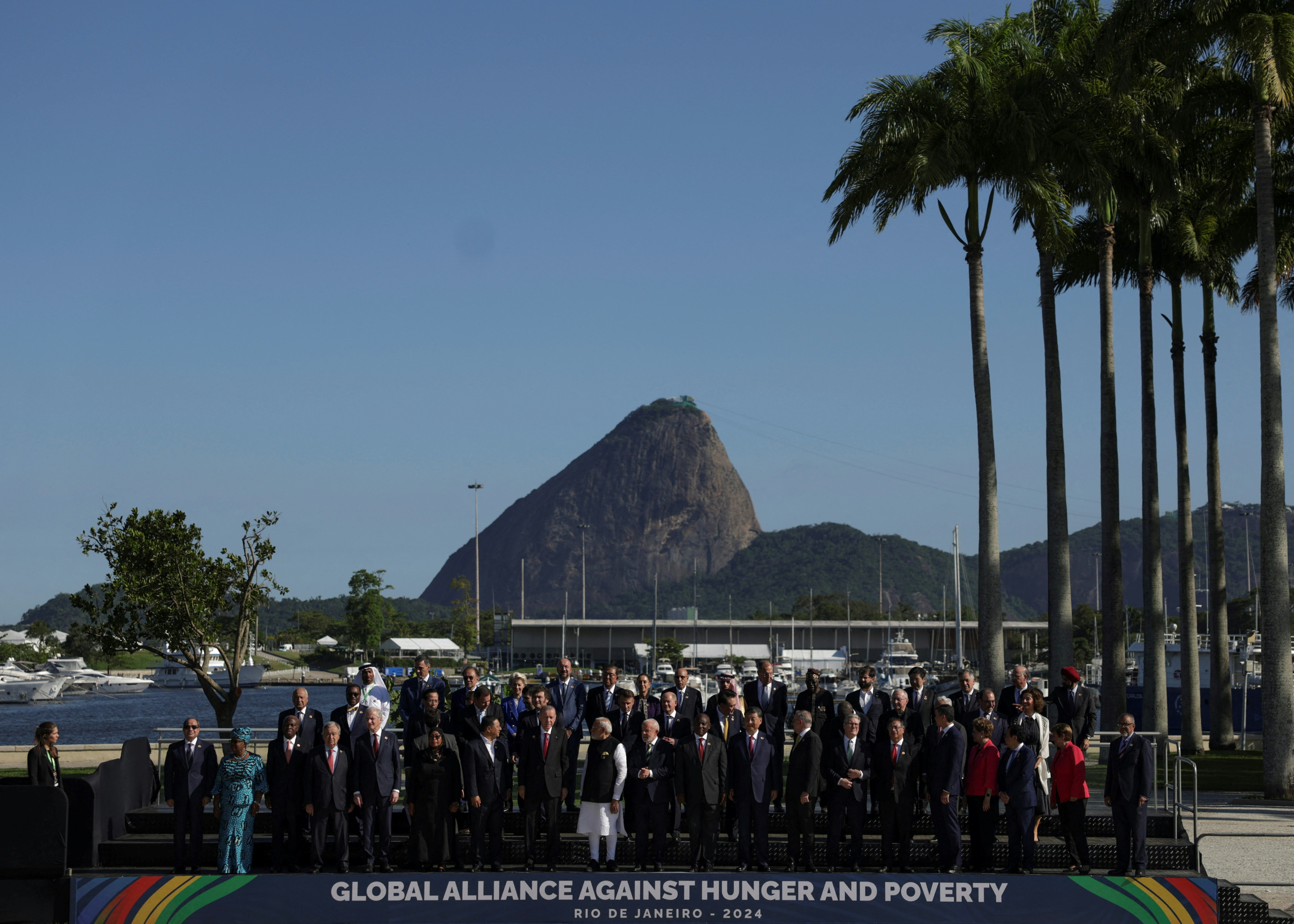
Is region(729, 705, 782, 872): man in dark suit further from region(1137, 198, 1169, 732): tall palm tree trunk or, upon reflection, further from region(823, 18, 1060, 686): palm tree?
region(1137, 198, 1169, 732): tall palm tree trunk

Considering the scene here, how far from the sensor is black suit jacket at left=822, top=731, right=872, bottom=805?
14.0 meters

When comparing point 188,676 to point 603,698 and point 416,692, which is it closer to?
point 416,692

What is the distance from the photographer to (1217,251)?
107 ft

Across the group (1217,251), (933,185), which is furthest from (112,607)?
(1217,251)

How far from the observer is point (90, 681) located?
403ft

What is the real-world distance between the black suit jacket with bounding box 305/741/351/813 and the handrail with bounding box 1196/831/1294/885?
9.13 metres

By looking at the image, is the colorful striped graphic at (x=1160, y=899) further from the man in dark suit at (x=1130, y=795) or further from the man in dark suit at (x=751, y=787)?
the man in dark suit at (x=751, y=787)

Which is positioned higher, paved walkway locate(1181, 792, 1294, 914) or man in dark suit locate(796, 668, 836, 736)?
man in dark suit locate(796, 668, 836, 736)

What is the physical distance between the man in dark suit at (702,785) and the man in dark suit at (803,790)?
790 mm

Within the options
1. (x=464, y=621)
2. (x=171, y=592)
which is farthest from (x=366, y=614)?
(x=171, y=592)

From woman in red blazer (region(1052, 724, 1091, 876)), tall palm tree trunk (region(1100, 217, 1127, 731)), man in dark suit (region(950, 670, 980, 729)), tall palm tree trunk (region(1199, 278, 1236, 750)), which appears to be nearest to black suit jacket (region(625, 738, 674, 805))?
man in dark suit (region(950, 670, 980, 729))

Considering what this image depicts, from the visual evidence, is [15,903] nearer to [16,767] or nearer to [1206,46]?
[16,767]

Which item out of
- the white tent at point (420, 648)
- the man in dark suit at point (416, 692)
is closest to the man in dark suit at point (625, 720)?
the man in dark suit at point (416, 692)

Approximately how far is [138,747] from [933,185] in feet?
57.3
